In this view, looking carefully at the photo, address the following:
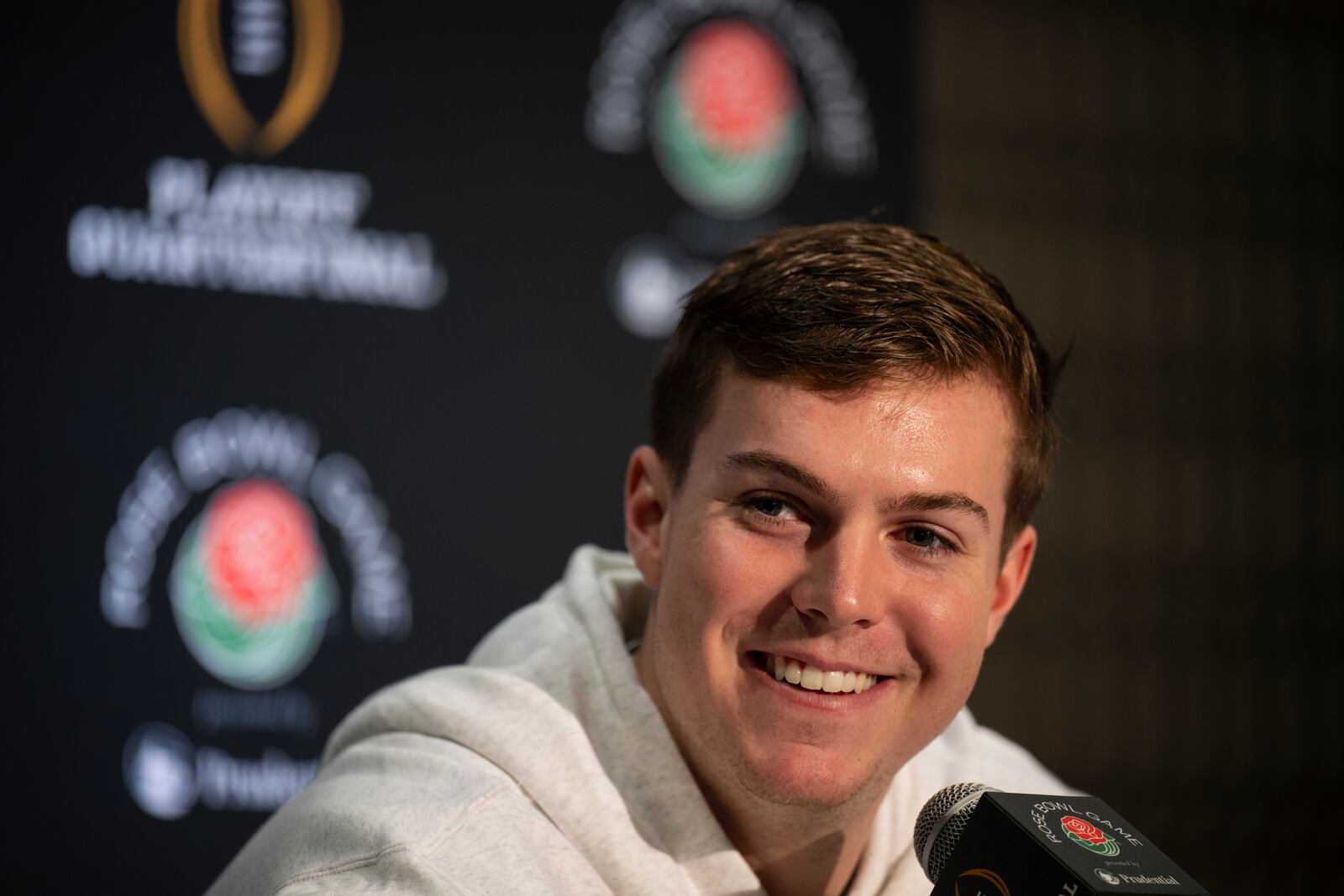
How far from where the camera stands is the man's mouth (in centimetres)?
146

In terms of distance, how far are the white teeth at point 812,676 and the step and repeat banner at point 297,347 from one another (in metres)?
1.17

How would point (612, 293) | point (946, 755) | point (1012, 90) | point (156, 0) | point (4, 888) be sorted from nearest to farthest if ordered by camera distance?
1. point (946, 755)
2. point (4, 888)
3. point (156, 0)
4. point (612, 293)
5. point (1012, 90)

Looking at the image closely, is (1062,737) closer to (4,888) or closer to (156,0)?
(4,888)

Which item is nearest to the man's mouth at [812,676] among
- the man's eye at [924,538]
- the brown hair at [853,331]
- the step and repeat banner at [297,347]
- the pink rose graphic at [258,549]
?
the man's eye at [924,538]

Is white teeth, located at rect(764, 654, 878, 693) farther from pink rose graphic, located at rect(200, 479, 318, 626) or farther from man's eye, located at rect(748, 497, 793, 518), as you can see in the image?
pink rose graphic, located at rect(200, 479, 318, 626)

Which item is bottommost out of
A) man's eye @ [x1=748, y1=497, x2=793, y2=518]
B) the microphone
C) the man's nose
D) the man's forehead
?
the microphone

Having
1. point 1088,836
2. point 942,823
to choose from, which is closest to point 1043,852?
point 1088,836

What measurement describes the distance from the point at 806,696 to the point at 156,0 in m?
1.77

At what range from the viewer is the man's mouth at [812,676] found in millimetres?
1455

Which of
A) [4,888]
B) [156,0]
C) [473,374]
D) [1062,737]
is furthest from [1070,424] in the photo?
[4,888]

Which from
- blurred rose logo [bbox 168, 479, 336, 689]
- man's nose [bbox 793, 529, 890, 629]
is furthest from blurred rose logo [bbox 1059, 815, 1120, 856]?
blurred rose logo [bbox 168, 479, 336, 689]

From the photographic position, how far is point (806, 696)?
1.46m

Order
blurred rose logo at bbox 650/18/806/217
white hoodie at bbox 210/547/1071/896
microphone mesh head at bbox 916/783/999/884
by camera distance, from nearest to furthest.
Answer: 1. microphone mesh head at bbox 916/783/999/884
2. white hoodie at bbox 210/547/1071/896
3. blurred rose logo at bbox 650/18/806/217

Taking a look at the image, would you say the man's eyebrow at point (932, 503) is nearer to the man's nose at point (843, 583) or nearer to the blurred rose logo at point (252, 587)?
the man's nose at point (843, 583)
